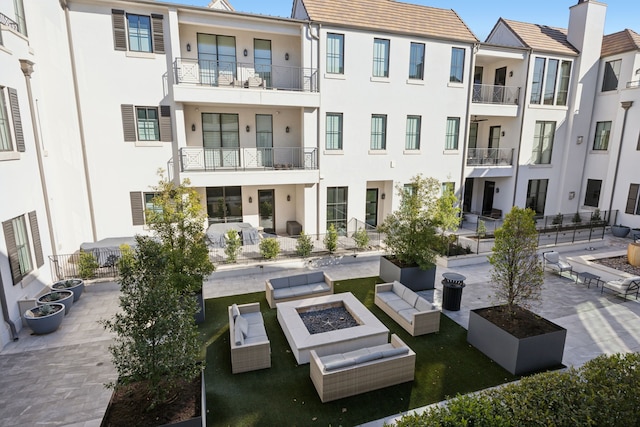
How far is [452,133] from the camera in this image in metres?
19.1

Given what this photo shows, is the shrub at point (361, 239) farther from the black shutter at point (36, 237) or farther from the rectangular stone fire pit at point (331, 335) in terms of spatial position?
the black shutter at point (36, 237)

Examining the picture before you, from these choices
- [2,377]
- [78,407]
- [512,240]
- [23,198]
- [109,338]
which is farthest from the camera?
[23,198]

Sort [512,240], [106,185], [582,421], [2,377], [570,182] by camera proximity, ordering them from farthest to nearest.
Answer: [570,182] < [106,185] < [512,240] < [2,377] < [582,421]

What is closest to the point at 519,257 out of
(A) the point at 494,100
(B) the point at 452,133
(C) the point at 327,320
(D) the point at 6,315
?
(C) the point at 327,320

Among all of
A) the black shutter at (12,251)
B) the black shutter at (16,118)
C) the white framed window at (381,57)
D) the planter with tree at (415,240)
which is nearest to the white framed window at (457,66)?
the white framed window at (381,57)

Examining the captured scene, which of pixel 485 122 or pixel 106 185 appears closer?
pixel 106 185

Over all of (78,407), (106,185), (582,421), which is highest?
(106,185)

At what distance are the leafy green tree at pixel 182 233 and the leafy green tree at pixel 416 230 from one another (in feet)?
20.9

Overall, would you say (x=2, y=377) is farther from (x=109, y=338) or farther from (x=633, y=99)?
(x=633, y=99)

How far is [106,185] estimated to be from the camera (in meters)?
14.8

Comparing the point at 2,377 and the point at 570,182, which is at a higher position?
the point at 570,182

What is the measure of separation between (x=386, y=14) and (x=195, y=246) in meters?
15.0

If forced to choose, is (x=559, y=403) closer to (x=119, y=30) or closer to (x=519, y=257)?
(x=519, y=257)

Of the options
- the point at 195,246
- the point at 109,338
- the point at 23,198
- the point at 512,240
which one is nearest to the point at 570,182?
the point at 512,240
